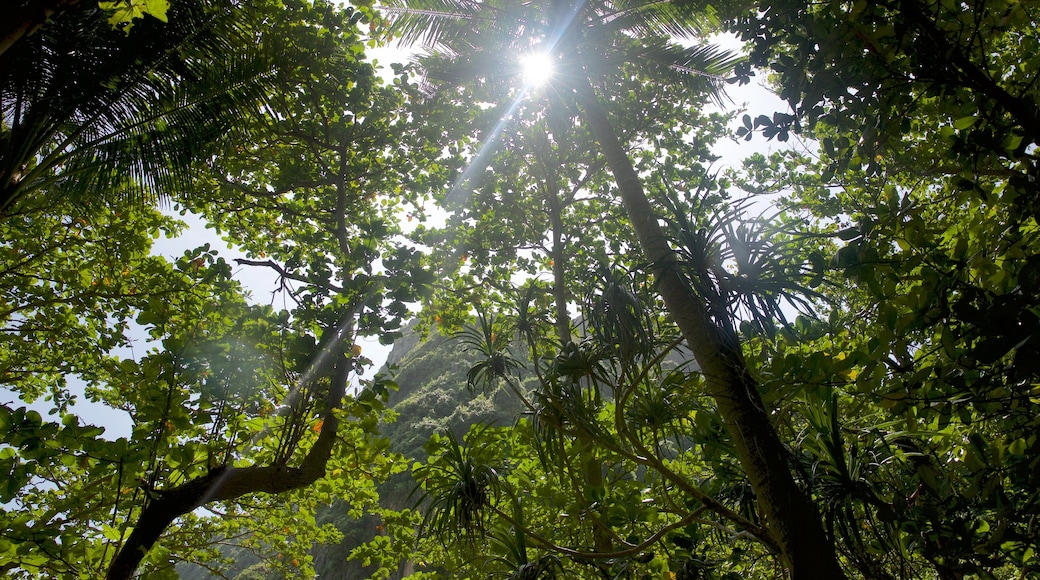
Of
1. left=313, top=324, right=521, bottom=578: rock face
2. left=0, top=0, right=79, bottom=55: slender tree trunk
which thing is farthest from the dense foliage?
left=313, top=324, right=521, bottom=578: rock face

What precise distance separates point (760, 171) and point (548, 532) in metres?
6.57

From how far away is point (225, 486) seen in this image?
320cm

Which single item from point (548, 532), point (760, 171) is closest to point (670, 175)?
point (760, 171)

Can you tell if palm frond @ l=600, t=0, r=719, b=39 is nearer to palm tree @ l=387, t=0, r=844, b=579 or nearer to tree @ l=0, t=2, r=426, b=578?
palm tree @ l=387, t=0, r=844, b=579

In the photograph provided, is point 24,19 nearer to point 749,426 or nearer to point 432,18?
point 749,426

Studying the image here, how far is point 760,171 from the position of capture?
778cm

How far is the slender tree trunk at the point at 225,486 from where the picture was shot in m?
2.70

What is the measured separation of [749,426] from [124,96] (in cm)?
471

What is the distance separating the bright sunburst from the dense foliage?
0.53 feet

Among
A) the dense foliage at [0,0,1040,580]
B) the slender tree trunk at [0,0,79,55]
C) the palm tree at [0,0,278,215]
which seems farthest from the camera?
the palm tree at [0,0,278,215]

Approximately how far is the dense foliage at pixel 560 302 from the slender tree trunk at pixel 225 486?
0.07 feet

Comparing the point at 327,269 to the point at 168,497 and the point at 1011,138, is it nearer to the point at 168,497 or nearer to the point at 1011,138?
the point at 168,497

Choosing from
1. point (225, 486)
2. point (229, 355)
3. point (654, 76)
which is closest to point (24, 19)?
point (229, 355)

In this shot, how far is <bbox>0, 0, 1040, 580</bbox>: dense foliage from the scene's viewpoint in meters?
1.86
